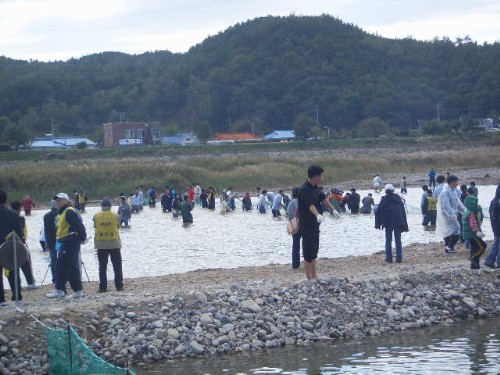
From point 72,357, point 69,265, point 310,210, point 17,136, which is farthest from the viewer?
point 17,136

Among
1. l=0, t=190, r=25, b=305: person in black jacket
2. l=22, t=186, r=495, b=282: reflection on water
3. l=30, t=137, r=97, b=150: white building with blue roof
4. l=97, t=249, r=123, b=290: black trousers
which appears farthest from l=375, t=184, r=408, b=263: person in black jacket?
l=30, t=137, r=97, b=150: white building with blue roof

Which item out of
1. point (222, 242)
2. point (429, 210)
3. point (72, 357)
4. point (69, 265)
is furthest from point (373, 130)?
point (72, 357)

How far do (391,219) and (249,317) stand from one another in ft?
15.8

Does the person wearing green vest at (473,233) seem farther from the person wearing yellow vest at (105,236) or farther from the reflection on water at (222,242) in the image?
the person wearing yellow vest at (105,236)

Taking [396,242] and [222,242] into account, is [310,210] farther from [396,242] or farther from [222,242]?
[222,242]

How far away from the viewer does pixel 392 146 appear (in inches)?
3482

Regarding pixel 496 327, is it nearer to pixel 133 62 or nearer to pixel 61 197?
pixel 61 197

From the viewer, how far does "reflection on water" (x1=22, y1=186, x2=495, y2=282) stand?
65.4 ft

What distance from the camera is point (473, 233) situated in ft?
46.4

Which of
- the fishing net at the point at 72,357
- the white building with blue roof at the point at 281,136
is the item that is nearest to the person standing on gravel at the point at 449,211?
the fishing net at the point at 72,357

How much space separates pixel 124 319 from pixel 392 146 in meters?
78.7

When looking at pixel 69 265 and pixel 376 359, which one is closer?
pixel 376 359

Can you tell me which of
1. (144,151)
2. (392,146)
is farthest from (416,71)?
(144,151)

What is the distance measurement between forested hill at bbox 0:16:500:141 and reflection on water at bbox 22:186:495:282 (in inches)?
3317
